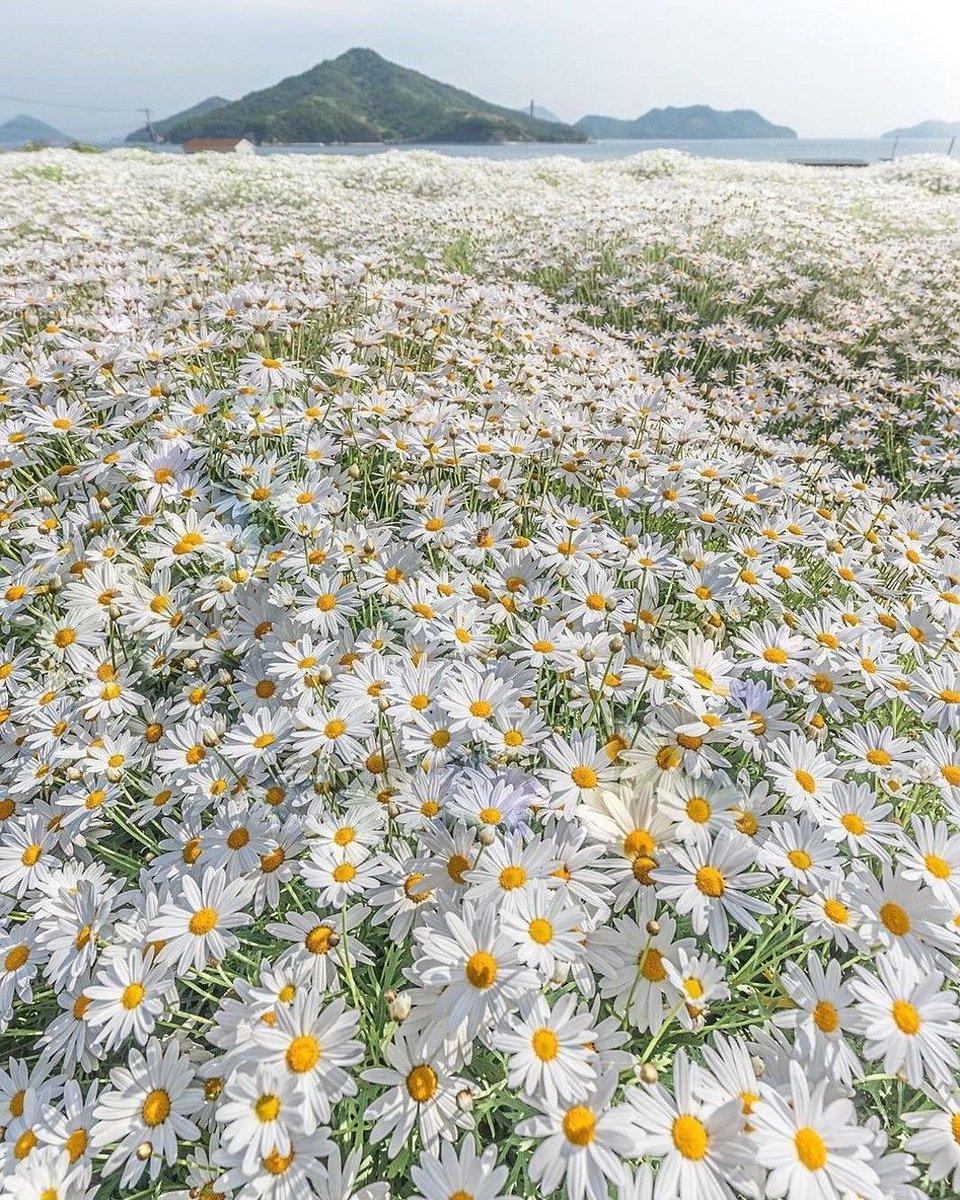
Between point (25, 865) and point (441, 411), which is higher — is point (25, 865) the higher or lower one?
the lower one

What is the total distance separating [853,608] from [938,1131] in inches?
84.7

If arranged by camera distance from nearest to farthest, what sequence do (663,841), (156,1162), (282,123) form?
(156,1162)
(663,841)
(282,123)

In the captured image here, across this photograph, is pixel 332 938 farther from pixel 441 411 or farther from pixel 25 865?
pixel 441 411

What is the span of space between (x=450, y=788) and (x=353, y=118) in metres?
146

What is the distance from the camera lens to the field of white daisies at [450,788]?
1.50 meters

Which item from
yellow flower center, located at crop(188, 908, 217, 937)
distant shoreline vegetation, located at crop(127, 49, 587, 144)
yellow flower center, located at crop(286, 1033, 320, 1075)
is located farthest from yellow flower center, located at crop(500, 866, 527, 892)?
distant shoreline vegetation, located at crop(127, 49, 587, 144)

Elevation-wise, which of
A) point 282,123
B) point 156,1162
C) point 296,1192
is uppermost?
point 282,123

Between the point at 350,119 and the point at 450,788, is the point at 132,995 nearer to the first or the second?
the point at 450,788

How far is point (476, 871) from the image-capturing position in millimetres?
1726

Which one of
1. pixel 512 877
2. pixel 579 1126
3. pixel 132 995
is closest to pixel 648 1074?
pixel 579 1126

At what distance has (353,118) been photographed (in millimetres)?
117438

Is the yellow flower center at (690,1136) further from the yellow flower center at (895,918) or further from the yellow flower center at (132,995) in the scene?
the yellow flower center at (132,995)

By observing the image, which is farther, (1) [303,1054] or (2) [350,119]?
(2) [350,119]

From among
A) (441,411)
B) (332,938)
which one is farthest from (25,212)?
(332,938)
